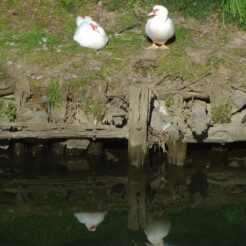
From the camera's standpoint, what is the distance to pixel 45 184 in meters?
11.9

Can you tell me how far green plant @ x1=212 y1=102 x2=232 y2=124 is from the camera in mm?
12203

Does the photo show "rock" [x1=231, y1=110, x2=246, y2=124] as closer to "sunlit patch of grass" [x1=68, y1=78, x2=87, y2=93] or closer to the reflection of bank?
the reflection of bank

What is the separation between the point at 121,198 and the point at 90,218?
0.71m

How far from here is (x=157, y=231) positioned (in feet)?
35.1

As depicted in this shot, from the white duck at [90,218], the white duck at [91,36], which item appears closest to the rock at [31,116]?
the white duck at [90,218]

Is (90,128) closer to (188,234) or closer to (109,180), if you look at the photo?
(109,180)

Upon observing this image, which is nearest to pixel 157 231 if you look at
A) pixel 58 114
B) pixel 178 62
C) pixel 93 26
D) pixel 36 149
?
pixel 58 114

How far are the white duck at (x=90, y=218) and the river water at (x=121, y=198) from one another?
0.05ft

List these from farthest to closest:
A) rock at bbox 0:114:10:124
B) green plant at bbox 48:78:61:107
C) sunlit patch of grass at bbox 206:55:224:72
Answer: sunlit patch of grass at bbox 206:55:224:72, green plant at bbox 48:78:61:107, rock at bbox 0:114:10:124

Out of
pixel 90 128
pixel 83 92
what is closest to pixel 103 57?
pixel 83 92

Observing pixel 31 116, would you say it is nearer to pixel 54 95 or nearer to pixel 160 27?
pixel 54 95

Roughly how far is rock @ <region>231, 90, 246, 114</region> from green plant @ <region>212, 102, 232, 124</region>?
0.08 m

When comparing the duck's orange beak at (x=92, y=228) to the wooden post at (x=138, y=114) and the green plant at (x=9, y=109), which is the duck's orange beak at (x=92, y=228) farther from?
the green plant at (x=9, y=109)

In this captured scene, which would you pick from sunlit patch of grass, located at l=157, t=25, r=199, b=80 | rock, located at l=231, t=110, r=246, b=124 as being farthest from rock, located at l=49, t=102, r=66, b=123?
rock, located at l=231, t=110, r=246, b=124
